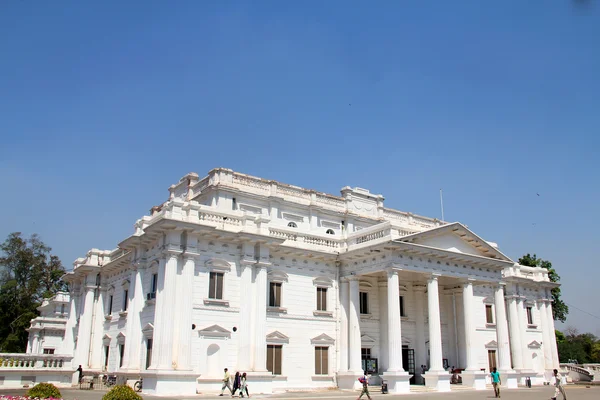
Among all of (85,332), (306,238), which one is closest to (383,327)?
(306,238)

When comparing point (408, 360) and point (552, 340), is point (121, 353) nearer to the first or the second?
point (408, 360)

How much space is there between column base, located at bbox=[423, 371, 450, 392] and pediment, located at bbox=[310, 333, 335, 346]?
19.3 feet

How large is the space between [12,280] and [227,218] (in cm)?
4157

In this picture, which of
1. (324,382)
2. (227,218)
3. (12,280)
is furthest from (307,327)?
(12,280)

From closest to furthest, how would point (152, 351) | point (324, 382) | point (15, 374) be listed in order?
point (152, 351) < point (15, 374) < point (324, 382)

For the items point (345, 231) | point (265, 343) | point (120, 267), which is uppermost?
point (345, 231)

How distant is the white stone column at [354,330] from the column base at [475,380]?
6997 mm

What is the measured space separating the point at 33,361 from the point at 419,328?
23238 mm

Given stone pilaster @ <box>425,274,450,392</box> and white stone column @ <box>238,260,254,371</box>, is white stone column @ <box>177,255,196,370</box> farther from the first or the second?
stone pilaster @ <box>425,274,450,392</box>

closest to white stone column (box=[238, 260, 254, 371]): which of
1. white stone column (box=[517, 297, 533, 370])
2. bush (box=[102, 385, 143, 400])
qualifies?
bush (box=[102, 385, 143, 400])

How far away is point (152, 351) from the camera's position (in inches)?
1010

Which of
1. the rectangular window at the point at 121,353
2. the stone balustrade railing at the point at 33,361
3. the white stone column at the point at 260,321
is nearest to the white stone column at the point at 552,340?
the white stone column at the point at 260,321

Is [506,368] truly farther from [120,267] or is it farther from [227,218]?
[120,267]

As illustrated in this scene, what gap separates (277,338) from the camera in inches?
1173
